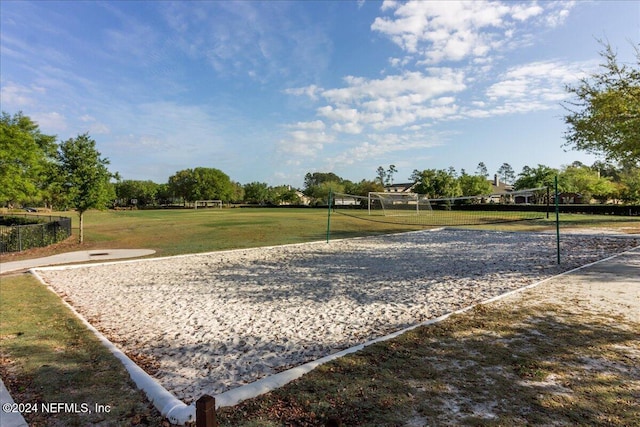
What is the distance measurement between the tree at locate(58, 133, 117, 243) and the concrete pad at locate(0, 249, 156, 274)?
3162mm

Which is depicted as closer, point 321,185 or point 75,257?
point 75,257

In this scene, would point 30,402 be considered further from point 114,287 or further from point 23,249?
point 23,249

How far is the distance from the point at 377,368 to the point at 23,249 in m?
18.5

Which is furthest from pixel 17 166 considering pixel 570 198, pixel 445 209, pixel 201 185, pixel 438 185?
pixel 570 198

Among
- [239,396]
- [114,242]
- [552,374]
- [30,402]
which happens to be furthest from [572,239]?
[114,242]

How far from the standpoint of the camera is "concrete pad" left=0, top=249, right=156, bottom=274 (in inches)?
472

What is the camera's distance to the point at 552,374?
3801 millimetres

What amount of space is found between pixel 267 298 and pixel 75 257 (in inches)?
430

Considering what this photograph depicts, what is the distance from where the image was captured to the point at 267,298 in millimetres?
7594

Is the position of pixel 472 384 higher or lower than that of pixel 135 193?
lower

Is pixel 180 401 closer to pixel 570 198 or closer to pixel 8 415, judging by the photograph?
pixel 8 415

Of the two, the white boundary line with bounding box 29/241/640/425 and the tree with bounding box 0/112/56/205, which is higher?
the tree with bounding box 0/112/56/205

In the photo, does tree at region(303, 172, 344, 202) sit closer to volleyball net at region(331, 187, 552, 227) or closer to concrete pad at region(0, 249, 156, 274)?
volleyball net at region(331, 187, 552, 227)

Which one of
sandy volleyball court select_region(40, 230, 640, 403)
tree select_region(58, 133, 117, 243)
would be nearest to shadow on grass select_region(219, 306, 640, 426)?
sandy volleyball court select_region(40, 230, 640, 403)
